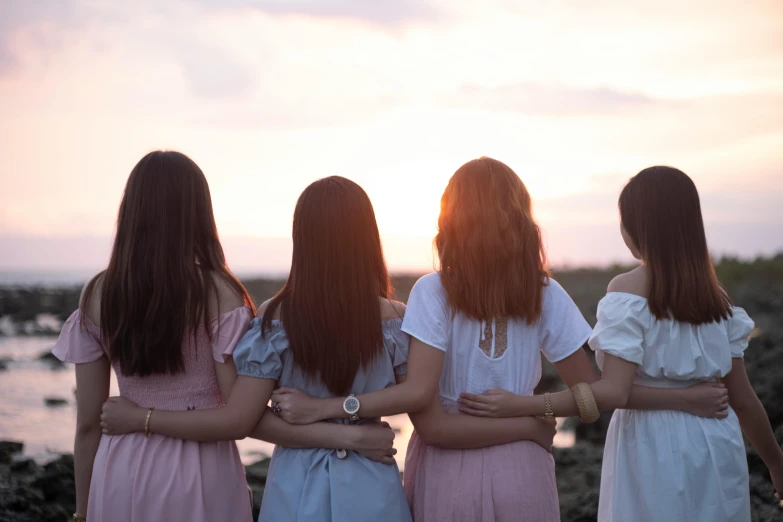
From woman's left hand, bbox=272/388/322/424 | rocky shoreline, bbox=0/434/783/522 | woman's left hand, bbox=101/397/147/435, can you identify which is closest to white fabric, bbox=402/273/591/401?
woman's left hand, bbox=272/388/322/424

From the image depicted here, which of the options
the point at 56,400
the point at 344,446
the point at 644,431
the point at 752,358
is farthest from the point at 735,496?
the point at 56,400

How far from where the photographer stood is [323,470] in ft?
9.14

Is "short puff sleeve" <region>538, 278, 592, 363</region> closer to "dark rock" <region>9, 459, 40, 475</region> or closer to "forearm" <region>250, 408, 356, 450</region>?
"forearm" <region>250, 408, 356, 450</region>

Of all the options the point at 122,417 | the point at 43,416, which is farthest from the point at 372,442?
the point at 43,416

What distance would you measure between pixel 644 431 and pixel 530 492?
24.9 inches

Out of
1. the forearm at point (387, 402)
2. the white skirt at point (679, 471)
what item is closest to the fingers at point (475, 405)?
the forearm at point (387, 402)

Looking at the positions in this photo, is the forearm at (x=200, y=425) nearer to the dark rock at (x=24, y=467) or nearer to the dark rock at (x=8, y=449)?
the dark rock at (x=24, y=467)

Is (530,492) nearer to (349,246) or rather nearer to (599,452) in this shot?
(349,246)

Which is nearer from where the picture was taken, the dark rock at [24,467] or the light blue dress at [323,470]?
the light blue dress at [323,470]

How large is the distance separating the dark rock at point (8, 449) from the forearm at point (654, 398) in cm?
706

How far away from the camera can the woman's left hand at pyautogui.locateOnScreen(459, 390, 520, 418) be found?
9.21 feet

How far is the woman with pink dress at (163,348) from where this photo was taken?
2.78 metres

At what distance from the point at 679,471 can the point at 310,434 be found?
59.0 inches

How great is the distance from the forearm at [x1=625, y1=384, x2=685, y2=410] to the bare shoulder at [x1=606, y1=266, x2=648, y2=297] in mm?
395
